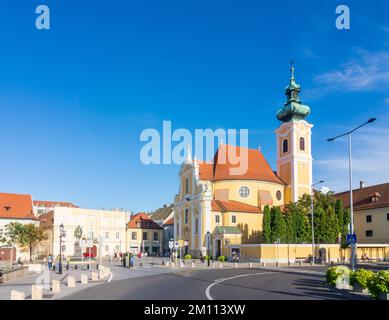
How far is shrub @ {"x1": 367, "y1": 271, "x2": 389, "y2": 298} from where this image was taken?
17.4 metres

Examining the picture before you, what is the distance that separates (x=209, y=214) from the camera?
67938 millimetres

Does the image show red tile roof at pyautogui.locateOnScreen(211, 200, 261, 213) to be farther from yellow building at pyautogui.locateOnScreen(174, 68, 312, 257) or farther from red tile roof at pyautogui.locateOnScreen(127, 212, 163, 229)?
red tile roof at pyautogui.locateOnScreen(127, 212, 163, 229)

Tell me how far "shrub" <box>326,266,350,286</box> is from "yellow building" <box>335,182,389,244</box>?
46.2 m

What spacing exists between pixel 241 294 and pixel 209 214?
157 ft

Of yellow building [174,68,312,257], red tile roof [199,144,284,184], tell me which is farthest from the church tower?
red tile roof [199,144,284,184]

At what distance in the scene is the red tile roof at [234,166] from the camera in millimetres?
73938

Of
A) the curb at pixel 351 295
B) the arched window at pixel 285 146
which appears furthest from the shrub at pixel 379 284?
the arched window at pixel 285 146

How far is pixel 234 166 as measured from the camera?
7656 centimetres

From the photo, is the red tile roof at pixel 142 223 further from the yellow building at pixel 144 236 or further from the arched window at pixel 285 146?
the arched window at pixel 285 146

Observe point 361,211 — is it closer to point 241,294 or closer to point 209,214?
point 209,214

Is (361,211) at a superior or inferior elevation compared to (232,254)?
superior
